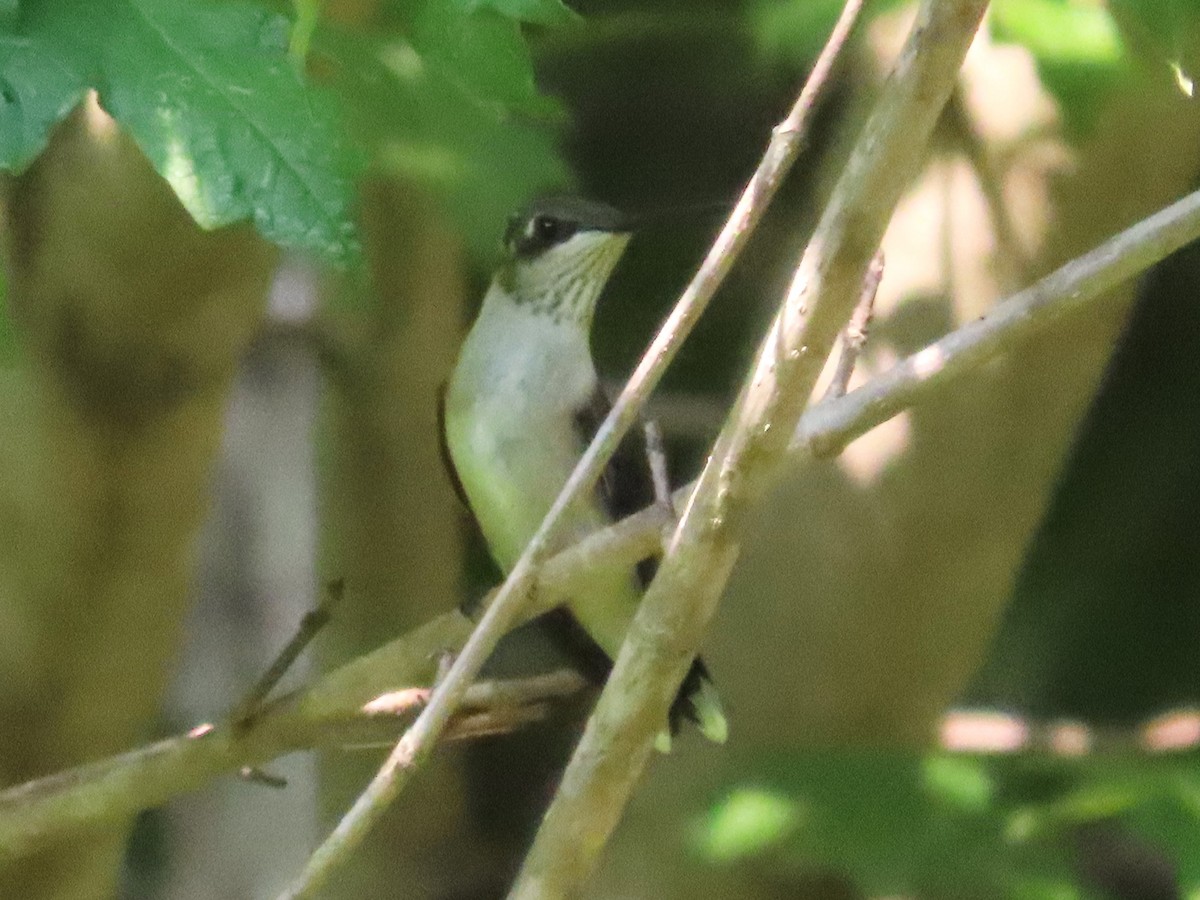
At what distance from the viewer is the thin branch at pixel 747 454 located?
0.68 meters

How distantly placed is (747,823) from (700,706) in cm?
15

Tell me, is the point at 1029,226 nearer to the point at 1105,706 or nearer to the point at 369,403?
the point at 369,403

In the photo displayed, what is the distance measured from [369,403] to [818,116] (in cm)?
64

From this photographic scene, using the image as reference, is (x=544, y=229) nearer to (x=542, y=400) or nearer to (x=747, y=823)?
(x=542, y=400)

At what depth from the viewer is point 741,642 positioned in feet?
5.73

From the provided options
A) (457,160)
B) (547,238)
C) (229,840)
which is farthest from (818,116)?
(229,840)

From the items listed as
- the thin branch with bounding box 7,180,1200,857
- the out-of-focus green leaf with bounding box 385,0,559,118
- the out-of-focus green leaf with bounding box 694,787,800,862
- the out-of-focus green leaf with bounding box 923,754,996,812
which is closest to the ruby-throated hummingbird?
the out-of-focus green leaf with bounding box 694,787,800,862

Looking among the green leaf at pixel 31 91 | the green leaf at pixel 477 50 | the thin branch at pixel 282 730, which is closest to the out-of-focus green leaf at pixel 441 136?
the green leaf at pixel 477 50

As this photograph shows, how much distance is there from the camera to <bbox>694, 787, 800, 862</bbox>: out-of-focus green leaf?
140 centimetres

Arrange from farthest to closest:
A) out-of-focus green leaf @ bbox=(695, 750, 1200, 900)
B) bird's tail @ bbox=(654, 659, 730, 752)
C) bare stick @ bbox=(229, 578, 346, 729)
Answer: bird's tail @ bbox=(654, 659, 730, 752) → out-of-focus green leaf @ bbox=(695, 750, 1200, 900) → bare stick @ bbox=(229, 578, 346, 729)

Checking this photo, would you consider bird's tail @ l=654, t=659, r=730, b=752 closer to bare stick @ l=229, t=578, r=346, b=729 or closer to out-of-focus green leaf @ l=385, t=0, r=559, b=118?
bare stick @ l=229, t=578, r=346, b=729

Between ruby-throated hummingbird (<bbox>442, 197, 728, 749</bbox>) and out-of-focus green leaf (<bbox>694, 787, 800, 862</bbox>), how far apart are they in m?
0.17

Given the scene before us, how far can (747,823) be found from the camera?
1.41 metres

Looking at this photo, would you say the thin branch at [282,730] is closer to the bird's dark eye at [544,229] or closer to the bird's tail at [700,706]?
the bird's tail at [700,706]
